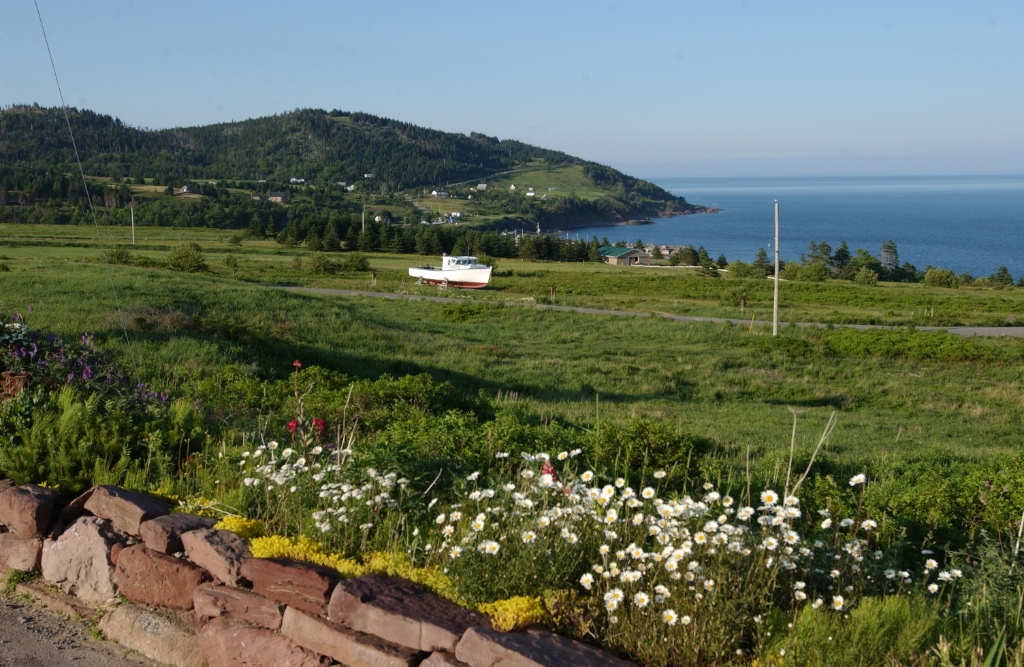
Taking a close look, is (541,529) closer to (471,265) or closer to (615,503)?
(615,503)

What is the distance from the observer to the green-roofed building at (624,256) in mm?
98488

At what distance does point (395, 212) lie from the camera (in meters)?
174

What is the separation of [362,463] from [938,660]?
293 cm

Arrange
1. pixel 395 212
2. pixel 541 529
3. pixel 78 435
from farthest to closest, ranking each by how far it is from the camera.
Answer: pixel 395 212 → pixel 78 435 → pixel 541 529

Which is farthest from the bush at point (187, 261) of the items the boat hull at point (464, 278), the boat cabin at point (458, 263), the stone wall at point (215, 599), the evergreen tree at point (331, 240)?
the stone wall at point (215, 599)

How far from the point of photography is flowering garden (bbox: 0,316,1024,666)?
3324 mm

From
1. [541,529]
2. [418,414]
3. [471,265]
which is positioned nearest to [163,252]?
[471,265]

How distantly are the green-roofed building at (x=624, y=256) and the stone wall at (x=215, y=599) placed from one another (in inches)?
3627

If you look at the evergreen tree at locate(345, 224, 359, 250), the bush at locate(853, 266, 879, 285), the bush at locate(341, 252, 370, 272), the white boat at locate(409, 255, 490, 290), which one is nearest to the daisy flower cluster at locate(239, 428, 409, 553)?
the white boat at locate(409, 255, 490, 290)

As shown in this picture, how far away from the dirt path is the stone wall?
7 centimetres

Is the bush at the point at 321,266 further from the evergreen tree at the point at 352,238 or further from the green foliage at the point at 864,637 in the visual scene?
the green foliage at the point at 864,637

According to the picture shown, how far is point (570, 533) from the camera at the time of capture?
147 inches

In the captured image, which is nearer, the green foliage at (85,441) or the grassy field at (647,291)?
the green foliage at (85,441)

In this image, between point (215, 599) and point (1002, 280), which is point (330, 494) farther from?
point (1002, 280)
